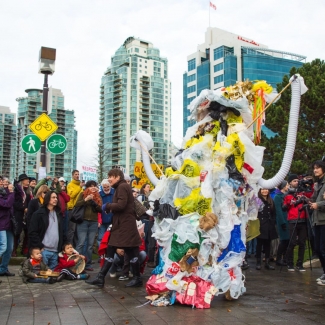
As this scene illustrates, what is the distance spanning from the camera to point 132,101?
13500cm

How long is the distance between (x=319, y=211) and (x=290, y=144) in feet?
5.70

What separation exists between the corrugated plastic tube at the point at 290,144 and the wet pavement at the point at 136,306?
1632 millimetres

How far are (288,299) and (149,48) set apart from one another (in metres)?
142

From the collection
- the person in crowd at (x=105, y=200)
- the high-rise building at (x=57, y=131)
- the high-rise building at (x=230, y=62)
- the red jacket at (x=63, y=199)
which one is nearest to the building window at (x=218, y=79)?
the high-rise building at (x=230, y=62)

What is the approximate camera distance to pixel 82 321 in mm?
5152

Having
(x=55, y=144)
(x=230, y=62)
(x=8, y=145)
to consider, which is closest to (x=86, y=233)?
(x=55, y=144)

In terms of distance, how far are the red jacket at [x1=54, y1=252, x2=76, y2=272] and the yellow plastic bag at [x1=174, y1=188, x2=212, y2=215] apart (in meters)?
3.10

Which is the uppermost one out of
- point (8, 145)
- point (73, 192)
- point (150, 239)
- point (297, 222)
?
point (8, 145)

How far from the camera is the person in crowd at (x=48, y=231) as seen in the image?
843 cm

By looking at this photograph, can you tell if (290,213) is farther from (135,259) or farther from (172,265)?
(172,265)

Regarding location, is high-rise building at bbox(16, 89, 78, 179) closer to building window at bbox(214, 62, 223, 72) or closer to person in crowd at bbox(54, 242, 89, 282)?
building window at bbox(214, 62, 223, 72)

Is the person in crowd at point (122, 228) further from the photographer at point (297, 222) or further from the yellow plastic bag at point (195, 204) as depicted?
the photographer at point (297, 222)

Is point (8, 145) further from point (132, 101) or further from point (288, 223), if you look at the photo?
point (288, 223)

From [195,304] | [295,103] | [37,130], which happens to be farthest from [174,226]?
[37,130]
